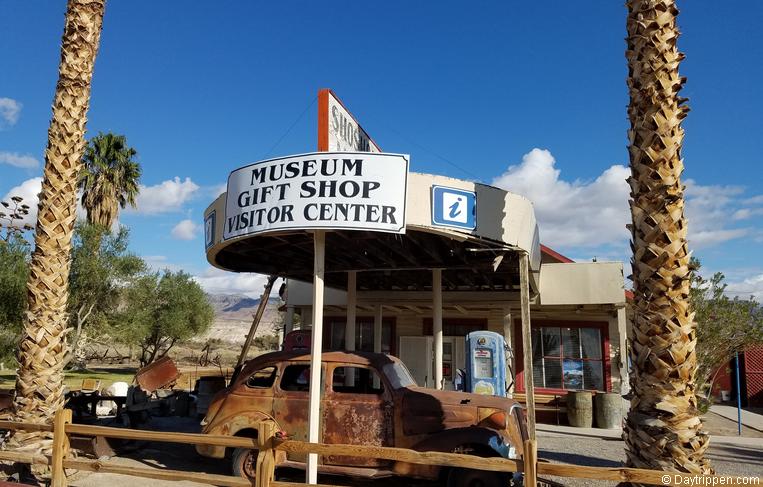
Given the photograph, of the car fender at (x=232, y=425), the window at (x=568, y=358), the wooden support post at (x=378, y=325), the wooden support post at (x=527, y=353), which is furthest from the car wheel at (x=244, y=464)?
the window at (x=568, y=358)

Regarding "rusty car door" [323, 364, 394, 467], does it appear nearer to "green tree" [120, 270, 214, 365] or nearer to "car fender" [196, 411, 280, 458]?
"car fender" [196, 411, 280, 458]

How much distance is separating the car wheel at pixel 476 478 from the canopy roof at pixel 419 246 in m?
3.00

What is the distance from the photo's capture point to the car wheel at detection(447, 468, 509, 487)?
592cm

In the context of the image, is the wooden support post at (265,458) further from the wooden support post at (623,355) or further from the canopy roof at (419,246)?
the wooden support post at (623,355)

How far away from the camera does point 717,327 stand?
14.6 metres

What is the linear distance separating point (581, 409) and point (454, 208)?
873 centimetres

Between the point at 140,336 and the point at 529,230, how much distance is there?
23.5 m

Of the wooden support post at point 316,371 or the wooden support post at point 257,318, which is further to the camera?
the wooden support post at point 257,318

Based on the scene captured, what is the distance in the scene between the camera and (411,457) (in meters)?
4.67

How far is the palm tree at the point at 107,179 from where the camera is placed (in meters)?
26.7

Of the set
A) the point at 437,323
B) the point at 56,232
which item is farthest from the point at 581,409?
the point at 56,232

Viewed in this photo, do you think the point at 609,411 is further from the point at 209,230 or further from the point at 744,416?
the point at 209,230

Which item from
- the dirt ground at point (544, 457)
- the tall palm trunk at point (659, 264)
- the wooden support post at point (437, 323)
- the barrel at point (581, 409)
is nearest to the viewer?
the tall palm trunk at point (659, 264)

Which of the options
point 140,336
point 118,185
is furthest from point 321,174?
point 118,185
